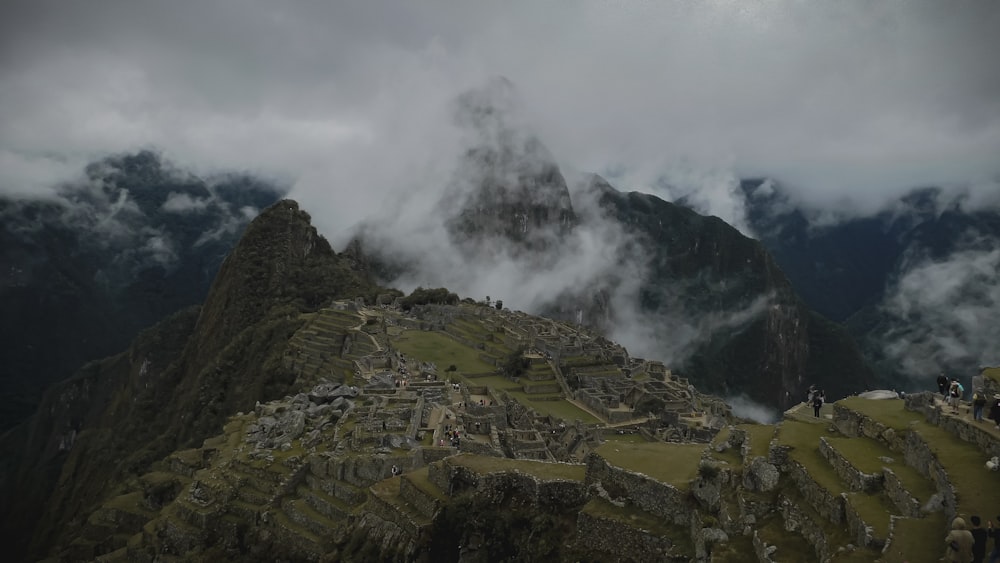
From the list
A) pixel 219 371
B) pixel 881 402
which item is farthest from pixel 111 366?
pixel 881 402

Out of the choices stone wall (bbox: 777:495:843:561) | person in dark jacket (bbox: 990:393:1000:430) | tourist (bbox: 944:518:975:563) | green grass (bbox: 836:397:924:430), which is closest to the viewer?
tourist (bbox: 944:518:975:563)

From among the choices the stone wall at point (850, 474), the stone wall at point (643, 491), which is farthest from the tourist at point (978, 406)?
the stone wall at point (643, 491)

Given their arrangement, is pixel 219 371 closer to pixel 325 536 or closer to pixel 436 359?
pixel 436 359

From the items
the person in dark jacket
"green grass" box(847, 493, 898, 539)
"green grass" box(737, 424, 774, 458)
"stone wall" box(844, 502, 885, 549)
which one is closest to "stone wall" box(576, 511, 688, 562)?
"green grass" box(737, 424, 774, 458)

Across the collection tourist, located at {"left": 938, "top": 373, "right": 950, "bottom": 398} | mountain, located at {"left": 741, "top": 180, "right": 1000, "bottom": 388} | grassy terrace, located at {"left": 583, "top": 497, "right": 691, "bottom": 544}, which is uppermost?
mountain, located at {"left": 741, "top": 180, "right": 1000, "bottom": 388}

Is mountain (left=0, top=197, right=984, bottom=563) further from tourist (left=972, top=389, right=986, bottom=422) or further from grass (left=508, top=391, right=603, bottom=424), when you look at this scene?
grass (left=508, top=391, right=603, bottom=424)

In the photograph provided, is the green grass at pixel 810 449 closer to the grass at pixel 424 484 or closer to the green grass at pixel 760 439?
the green grass at pixel 760 439

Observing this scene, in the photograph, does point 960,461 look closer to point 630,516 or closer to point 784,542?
point 784,542
